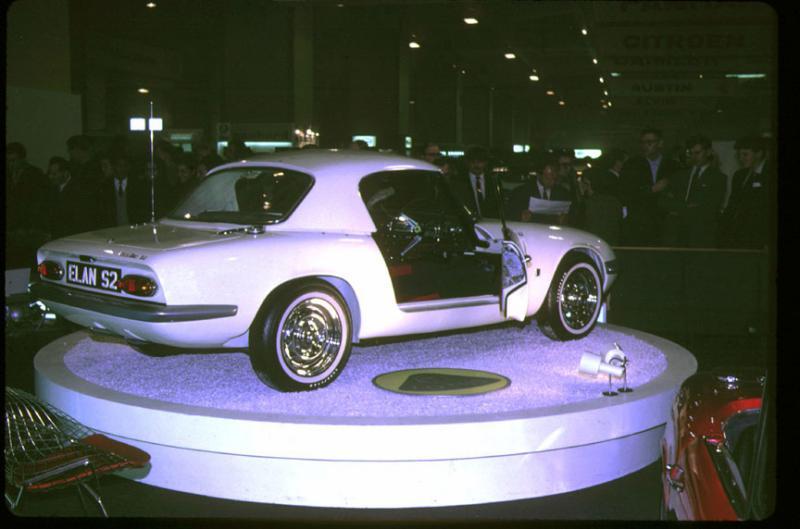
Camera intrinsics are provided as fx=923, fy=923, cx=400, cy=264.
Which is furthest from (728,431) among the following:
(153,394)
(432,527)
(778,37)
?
(153,394)

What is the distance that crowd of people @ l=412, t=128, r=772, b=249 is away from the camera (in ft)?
29.6

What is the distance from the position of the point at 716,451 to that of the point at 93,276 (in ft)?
11.5

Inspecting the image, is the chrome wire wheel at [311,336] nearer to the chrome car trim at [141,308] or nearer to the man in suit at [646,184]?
the chrome car trim at [141,308]

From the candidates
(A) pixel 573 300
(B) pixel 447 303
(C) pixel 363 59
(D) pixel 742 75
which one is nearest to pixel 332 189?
(B) pixel 447 303

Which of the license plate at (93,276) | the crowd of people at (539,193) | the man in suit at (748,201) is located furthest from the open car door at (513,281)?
→ the man in suit at (748,201)

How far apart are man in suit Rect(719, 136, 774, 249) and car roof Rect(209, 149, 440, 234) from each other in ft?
14.7

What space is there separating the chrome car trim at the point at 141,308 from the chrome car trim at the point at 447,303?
1227 millimetres

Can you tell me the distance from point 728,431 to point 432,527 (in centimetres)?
191

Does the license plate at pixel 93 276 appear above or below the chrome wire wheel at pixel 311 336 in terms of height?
above

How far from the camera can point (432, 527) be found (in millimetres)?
4484

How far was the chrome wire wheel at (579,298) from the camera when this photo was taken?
6.82m

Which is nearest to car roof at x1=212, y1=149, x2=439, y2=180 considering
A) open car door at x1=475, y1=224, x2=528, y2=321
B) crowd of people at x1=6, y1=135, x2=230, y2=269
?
open car door at x1=475, y1=224, x2=528, y2=321

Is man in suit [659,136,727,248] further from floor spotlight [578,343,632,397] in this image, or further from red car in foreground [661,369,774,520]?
red car in foreground [661,369,774,520]

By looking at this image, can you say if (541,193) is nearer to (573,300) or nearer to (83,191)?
(573,300)
